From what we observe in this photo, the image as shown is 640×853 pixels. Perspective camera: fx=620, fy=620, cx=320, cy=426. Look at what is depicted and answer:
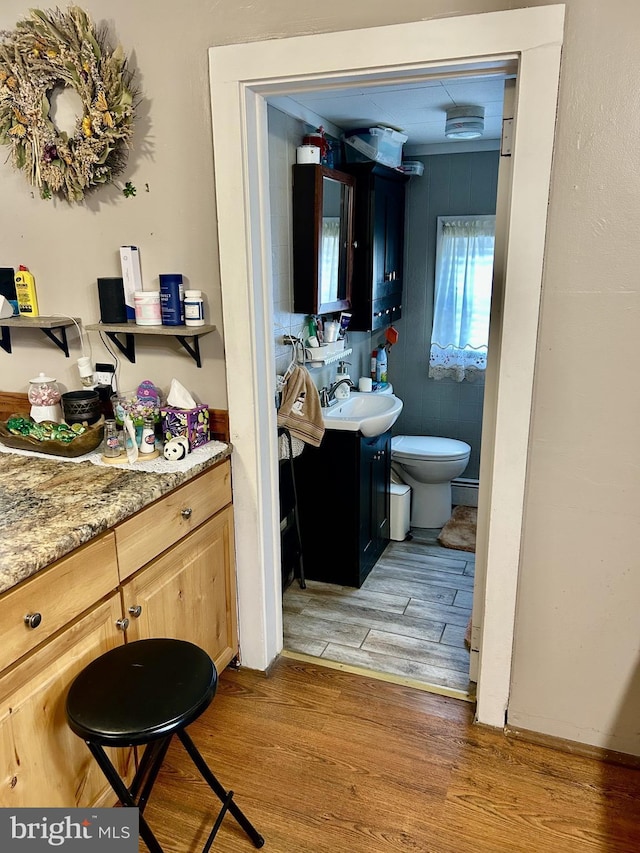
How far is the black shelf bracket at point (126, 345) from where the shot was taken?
2.15 metres

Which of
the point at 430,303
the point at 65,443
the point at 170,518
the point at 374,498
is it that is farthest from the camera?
the point at 430,303

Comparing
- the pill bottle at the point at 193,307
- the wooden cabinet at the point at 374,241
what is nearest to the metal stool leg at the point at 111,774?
the pill bottle at the point at 193,307

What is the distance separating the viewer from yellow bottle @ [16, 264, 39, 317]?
216cm

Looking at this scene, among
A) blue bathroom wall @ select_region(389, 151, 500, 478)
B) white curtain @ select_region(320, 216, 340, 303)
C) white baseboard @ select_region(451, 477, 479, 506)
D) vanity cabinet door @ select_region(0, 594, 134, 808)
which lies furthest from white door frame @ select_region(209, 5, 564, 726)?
blue bathroom wall @ select_region(389, 151, 500, 478)

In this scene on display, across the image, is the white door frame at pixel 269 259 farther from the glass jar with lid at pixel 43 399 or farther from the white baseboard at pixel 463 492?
the white baseboard at pixel 463 492

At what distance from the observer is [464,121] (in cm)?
299

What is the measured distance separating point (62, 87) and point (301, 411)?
1464mm

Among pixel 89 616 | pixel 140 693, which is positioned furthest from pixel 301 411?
pixel 140 693

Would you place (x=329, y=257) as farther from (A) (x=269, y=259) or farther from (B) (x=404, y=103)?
(A) (x=269, y=259)

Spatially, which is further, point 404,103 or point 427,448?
point 427,448

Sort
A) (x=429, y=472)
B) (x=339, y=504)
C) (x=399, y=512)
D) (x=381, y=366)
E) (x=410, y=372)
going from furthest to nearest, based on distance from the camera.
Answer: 1. (x=410, y=372)
2. (x=381, y=366)
3. (x=429, y=472)
4. (x=399, y=512)
5. (x=339, y=504)

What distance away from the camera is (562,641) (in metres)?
1.91

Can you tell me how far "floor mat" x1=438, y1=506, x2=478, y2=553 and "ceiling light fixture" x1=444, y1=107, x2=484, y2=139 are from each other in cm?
197

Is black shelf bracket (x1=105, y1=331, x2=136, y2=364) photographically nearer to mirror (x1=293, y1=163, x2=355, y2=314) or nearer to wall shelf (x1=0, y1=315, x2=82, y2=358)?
wall shelf (x1=0, y1=315, x2=82, y2=358)
